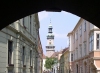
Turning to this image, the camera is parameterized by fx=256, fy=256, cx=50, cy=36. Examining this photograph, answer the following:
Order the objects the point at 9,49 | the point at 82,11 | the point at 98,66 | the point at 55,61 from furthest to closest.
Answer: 1. the point at 55,61
2. the point at 98,66
3. the point at 9,49
4. the point at 82,11

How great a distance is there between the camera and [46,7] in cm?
750

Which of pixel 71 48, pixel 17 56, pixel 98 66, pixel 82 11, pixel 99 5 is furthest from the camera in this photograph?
pixel 71 48

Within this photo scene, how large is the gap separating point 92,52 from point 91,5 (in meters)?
23.6

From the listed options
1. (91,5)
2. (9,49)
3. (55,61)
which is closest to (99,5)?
(91,5)

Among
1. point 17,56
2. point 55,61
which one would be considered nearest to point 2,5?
point 17,56

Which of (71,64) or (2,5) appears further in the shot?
(71,64)

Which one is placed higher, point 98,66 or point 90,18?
point 90,18

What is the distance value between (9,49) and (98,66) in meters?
14.6

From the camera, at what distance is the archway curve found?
6.40 meters

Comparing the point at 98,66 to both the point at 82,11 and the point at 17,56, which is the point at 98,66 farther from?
the point at 82,11

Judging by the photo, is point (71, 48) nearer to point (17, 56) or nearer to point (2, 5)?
point (17, 56)

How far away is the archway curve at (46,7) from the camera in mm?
6404

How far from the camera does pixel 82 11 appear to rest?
7086 millimetres

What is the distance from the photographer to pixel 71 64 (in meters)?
55.6
